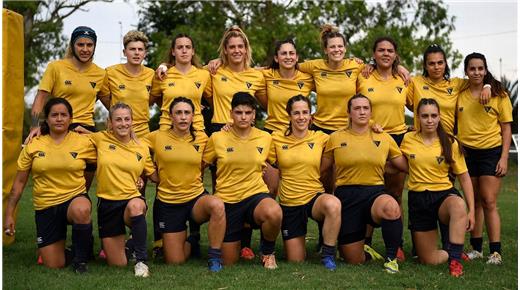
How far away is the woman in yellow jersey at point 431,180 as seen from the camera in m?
6.47

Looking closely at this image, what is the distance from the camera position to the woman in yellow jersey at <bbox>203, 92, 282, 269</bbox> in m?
6.50

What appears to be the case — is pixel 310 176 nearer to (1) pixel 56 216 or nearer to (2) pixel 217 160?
(2) pixel 217 160

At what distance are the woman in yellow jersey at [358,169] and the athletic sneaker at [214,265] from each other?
1.17 meters

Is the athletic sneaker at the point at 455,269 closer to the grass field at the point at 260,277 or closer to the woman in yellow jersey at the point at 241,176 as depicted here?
the grass field at the point at 260,277

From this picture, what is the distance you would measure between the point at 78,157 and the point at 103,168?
26cm

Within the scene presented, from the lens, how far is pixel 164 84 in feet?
23.6

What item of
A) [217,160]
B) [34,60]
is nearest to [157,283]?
[217,160]

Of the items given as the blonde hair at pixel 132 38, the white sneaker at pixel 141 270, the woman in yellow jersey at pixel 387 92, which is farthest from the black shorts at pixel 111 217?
the woman in yellow jersey at pixel 387 92

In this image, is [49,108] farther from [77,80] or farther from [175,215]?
[175,215]

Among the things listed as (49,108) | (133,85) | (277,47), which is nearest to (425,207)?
(277,47)

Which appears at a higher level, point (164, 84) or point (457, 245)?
point (164, 84)

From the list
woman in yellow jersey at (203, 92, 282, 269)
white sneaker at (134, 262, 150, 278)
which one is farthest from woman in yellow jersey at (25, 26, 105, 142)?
white sneaker at (134, 262, 150, 278)

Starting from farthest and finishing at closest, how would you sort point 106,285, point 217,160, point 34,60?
point 34,60, point 217,160, point 106,285

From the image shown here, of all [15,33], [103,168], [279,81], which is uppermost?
[15,33]
